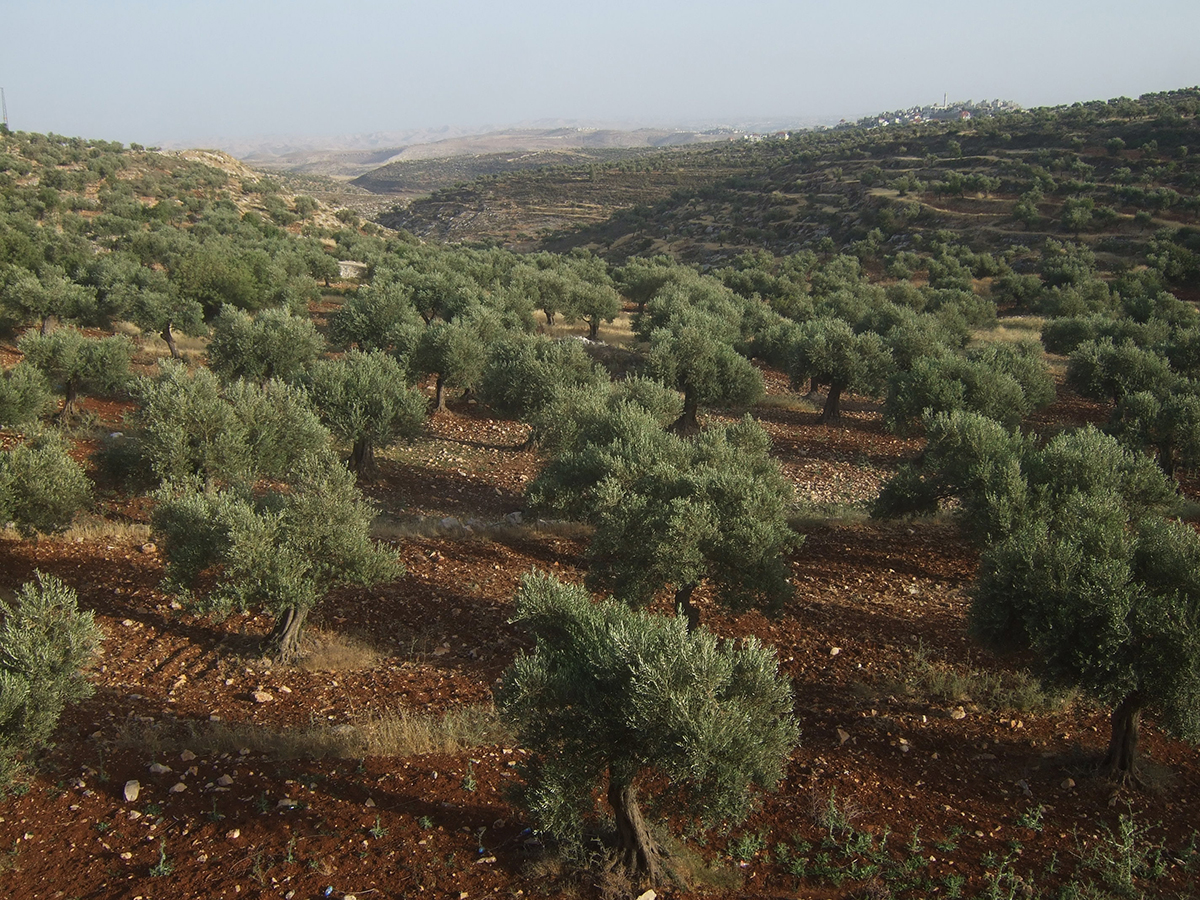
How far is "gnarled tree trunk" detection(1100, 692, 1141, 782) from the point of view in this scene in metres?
8.17

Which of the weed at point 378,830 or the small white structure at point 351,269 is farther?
the small white structure at point 351,269

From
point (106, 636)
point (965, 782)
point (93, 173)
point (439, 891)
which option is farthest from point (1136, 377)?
point (93, 173)

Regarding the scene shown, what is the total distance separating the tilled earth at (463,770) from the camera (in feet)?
21.9

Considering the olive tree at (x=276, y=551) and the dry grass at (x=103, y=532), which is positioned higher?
the olive tree at (x=276, y=551)

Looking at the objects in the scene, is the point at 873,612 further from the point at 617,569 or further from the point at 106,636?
the point at 106,636

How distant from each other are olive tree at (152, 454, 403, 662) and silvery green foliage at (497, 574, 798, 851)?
4707 millimetres

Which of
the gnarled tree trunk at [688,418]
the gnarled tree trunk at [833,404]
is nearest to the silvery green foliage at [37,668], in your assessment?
the gnarled tree trunk at [688,418]

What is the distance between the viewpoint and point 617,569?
1105 cm

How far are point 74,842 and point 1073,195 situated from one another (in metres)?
70.1

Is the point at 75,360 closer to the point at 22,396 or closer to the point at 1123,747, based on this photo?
the point at 22,396

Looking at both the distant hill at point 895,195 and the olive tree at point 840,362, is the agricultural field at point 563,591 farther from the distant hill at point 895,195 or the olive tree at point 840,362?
the distant hill at point 895,195

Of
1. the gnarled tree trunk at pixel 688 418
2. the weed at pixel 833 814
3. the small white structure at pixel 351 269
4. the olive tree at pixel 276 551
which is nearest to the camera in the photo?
the weed at pixel 833 814

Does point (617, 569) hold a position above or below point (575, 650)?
below

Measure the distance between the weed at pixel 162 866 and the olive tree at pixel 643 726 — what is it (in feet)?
10.6
